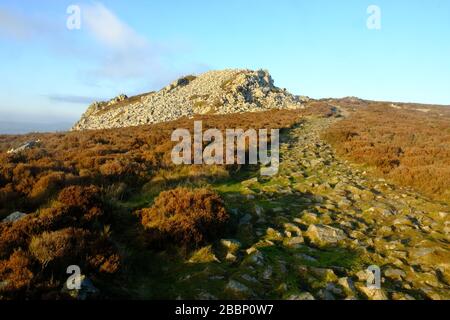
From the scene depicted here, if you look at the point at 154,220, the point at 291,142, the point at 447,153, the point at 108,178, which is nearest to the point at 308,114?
the point at 291,142

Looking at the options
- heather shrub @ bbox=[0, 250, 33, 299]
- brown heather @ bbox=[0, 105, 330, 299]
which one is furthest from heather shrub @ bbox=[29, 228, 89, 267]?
heather shrub @ bbox=[0, 250, 33, 299]

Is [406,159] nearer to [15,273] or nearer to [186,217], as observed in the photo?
[186,217]

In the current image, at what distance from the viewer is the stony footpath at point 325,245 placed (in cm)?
607

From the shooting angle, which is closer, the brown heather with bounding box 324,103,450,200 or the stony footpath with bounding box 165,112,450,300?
the stony footpath with bounding box 165,112,450,300

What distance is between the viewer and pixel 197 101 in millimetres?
60750

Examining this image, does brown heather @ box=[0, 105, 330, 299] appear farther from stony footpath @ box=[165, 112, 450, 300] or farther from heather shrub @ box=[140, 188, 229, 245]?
stony footpath @ box=[165, 112, 450, 300]

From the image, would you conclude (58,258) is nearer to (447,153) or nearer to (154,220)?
(154,220)

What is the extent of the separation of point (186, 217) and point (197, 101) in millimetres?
53984

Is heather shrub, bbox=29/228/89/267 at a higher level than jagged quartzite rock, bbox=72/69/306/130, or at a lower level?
lower

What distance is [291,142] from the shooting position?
2322cm

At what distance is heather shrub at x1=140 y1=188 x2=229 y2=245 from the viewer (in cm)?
744

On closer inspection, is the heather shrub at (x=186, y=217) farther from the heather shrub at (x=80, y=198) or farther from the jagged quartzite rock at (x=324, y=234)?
the jagged quartzite rock at (x=324, y=234)

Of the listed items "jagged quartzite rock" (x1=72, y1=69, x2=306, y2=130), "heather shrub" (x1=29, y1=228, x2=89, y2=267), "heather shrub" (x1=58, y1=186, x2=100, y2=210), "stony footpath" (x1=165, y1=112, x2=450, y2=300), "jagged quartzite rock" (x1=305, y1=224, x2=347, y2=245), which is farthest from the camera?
"jagged quartzite rock" (x1=72, y1=69, x2=306, y2=130)
